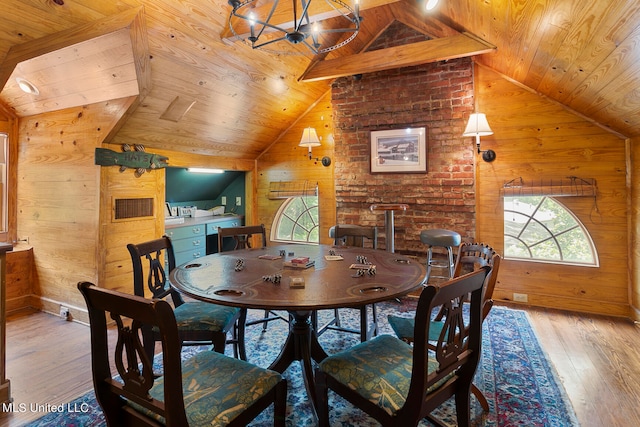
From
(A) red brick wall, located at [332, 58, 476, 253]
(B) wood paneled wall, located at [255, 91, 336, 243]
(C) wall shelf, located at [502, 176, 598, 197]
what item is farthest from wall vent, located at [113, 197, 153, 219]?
(C) wall shelf, located at [502, 176, 598, 197]

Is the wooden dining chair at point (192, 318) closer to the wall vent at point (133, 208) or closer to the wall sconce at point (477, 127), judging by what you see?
the wall vent at point (133, 208)

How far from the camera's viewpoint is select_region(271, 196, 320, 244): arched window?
16.2ft

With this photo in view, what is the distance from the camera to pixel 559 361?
2.46 meters

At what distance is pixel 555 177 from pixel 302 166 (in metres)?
2.97

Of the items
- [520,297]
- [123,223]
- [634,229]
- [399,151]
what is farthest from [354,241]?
[634,229]

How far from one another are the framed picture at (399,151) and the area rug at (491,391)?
1838 millimetres

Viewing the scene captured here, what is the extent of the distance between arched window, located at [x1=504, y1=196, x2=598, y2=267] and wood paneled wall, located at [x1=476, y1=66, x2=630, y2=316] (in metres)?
0.09

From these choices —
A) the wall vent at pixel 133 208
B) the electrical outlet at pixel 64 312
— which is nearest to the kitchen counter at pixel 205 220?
the wall vent at pixel 133 208

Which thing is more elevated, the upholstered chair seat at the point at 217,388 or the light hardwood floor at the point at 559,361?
the upholstered chair seat at the point at 217,388

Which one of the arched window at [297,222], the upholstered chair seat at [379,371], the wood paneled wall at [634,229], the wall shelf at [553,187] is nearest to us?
the upholstered chair seat at [379,371]

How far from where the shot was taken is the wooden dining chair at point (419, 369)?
1182 millimetres

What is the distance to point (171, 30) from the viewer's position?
2.60 meters

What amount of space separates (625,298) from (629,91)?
206 cm

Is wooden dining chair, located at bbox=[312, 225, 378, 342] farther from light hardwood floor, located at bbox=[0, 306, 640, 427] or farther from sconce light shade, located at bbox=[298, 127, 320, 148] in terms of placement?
sconce light shade, located at bbox=[298, 127, 320, 148]
